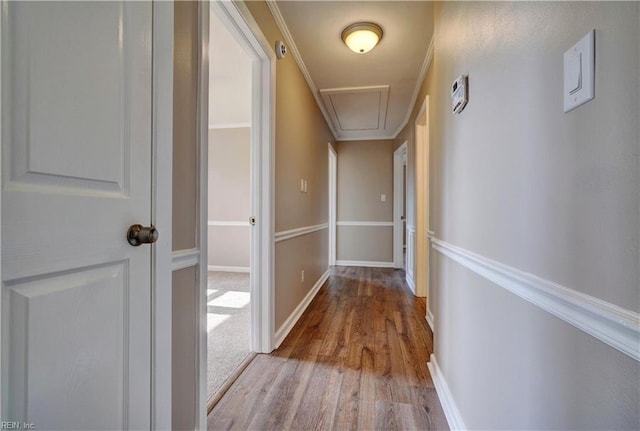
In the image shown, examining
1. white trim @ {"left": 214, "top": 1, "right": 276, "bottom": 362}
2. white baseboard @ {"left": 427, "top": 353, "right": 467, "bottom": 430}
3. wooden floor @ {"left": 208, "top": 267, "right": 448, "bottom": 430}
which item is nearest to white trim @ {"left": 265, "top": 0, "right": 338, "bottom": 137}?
white trim @ {"left": 214, "top": 1, "right": 276, "bottom": 362}

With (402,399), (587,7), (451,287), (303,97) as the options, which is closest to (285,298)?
(402,399)

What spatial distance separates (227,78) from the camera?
10.0 ft

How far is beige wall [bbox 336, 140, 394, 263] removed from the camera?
16.3 feet

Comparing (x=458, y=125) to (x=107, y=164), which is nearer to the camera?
(x=107, y=164)

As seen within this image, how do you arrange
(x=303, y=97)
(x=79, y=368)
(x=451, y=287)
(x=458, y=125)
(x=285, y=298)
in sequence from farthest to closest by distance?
(x=303, y=97) → (x=285, y=298) → (x=451, y=287) → (x=458, y=125) → (x=79, y=368)

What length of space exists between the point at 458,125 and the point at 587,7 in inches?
31.0

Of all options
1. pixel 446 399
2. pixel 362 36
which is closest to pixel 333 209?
pixel 362 36

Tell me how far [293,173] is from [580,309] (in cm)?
220

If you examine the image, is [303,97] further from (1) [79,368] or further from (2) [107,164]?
(1) [79,368]

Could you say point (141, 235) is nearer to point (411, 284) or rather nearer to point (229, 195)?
point (411, 284)

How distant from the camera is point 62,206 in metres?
0.56

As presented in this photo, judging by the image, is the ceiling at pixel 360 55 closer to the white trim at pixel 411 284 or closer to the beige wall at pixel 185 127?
the beige wall at pixel 185 127

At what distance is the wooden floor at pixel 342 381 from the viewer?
1.31 metres

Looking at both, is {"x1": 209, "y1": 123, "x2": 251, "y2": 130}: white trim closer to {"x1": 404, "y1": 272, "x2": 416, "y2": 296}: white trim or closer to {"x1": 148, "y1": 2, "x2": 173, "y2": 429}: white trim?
{"x1": 404, "y1": 272, "x2": 416, "y2": 296}: white trim
